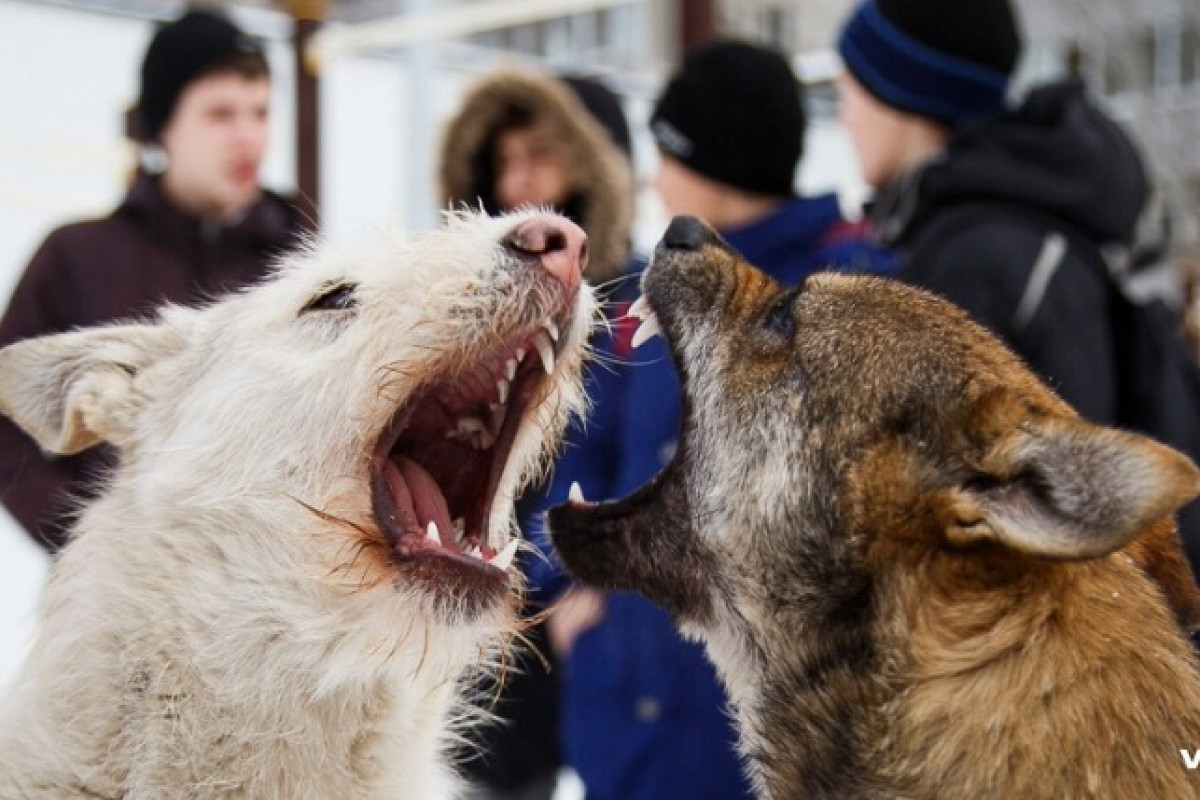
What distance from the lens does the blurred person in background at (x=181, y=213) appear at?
421cm

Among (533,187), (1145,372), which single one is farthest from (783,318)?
(533,187)

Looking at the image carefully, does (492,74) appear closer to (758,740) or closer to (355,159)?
(758,740)

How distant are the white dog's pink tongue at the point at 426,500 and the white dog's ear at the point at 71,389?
57cm

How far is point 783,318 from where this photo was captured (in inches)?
111

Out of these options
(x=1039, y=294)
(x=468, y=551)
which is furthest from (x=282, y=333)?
(x=1039, y=294)

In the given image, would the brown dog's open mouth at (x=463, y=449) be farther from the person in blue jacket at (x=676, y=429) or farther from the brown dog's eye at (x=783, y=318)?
the person in blue jacket at (x=676, y=429)

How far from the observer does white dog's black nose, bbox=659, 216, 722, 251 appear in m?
2.94

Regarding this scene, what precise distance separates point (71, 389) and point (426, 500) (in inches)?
29.5

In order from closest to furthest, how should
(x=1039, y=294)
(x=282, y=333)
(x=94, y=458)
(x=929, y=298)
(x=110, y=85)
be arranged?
(x=929, y=298) < (x=282, y=333) < (x=1039, y=294) < (x=94, y=458) < (x=110, y=85)

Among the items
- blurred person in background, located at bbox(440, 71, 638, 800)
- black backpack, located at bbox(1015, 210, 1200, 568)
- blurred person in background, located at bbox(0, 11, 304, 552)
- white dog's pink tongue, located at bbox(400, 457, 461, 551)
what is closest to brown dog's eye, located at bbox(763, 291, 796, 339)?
white dog's pink tongue, located at bbox(400, 457, 461, 551)

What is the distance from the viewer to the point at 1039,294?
332cm

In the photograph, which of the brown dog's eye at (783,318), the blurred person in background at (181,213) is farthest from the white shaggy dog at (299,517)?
the blurred person in background at (181,213)

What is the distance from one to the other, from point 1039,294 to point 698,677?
1201 millimetres

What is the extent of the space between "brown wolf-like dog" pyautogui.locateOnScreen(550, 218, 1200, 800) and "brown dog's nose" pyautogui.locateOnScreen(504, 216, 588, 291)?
0.15 meters
